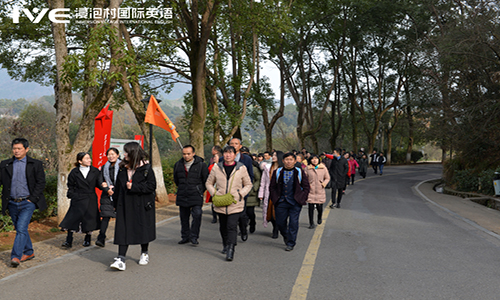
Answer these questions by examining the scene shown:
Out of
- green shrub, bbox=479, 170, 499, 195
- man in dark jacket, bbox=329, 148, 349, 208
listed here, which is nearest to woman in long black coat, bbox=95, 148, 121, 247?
man in dark jacket, bbox=329, 148, 349, 208

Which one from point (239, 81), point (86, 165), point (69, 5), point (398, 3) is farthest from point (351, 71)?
point (86, 165)

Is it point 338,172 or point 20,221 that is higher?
point 338,172

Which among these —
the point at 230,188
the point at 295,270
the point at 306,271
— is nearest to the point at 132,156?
the point at 230,188

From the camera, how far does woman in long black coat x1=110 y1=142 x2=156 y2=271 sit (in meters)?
5.60

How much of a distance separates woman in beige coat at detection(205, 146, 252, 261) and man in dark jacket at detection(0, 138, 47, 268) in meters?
2.58

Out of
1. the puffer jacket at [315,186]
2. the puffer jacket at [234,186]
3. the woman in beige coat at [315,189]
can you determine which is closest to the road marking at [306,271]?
the woman in beige coat at [315,189]

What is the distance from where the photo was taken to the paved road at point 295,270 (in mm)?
4824

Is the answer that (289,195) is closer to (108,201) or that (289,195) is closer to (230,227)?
(230,227)

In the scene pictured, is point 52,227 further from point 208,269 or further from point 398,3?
point 398,3

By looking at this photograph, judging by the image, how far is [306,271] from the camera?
570 cm

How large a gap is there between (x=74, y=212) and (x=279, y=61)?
25793 millimetres

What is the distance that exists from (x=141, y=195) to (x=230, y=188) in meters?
1.42

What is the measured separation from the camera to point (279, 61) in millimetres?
31109

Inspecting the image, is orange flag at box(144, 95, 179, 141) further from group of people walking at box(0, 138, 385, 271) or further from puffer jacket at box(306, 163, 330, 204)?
puffer jacket at box(306, 163, 330, 204)
